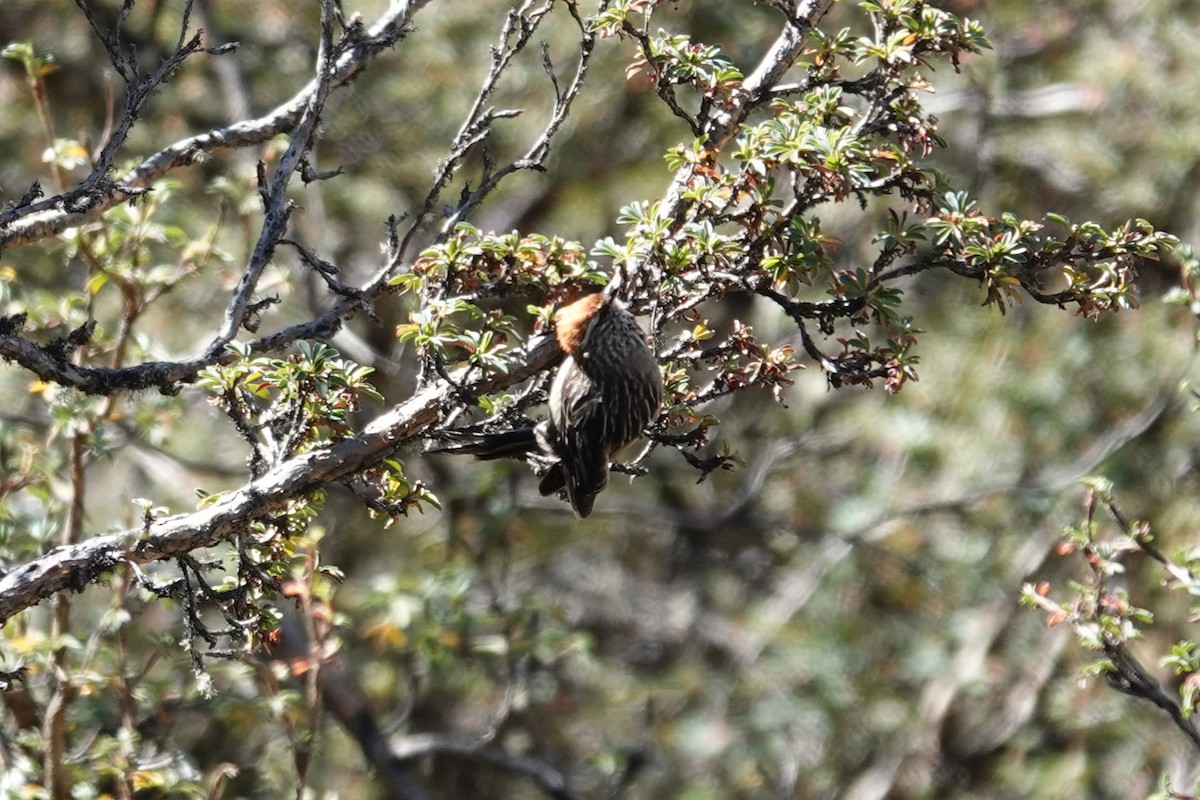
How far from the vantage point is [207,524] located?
2.54 meters

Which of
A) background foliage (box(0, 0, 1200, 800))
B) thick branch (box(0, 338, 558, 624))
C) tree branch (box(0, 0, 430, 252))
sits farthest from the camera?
background foliage (box(0, 0, 1200, 800))

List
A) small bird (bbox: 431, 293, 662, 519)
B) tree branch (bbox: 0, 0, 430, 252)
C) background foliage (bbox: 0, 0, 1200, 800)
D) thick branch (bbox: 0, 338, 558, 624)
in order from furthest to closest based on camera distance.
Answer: background foliage (bbox: 0, 0, 1200, 800) → small bird (bbox: 431, 293, 662, 519) → tree branch (bbox: 0, 0, 430, 252) → thick branch (bbox: 0, 338, 558, 624)

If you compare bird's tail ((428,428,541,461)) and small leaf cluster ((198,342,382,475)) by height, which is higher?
small leaf cluster ((198,342,382,475))

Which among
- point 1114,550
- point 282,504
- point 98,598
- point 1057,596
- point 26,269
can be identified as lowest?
point 1057,596

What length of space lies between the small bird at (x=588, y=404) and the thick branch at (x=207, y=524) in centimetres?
17

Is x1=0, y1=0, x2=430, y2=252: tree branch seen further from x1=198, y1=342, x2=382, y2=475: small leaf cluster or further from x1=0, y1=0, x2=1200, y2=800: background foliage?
x1=0, y1=0, x2=1200, y2=800: background foliage

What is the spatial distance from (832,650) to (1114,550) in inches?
195

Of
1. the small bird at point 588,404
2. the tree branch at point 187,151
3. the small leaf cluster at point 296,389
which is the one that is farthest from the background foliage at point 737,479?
the small leaf cluster at point 296,389

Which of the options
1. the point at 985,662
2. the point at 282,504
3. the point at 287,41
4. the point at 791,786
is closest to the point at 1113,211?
the point at 985,662

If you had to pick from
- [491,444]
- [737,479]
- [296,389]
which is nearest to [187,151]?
[296,389]

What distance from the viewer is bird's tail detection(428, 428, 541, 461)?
2801mm

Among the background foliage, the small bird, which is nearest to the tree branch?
the small bird

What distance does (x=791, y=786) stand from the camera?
752cm

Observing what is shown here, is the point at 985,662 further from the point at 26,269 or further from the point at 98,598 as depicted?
the point at 26,269
